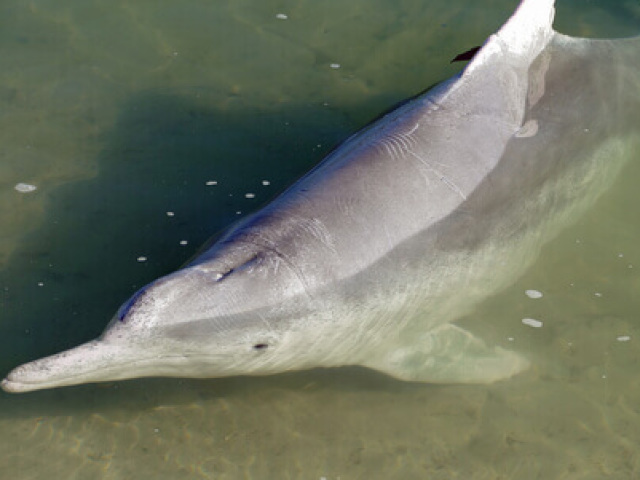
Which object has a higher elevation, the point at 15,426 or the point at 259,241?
the point at 259,241

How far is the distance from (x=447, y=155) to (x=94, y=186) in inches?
151

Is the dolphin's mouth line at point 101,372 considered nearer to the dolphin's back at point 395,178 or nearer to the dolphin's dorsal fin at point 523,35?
the dolphin's back at point 395,178

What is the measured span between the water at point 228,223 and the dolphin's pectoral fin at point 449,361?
12cm

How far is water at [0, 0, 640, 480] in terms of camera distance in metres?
6.35

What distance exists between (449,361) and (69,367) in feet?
10.6

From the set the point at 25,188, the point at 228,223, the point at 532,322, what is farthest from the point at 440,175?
the point at 25,188

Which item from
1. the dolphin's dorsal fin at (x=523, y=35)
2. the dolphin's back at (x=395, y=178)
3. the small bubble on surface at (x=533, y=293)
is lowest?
the small bubble on surface at (x=533, y=293)

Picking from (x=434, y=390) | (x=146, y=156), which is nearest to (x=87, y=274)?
(x=146, y=156)

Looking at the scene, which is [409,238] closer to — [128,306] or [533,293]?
[533,293]

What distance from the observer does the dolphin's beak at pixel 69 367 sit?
5.33m

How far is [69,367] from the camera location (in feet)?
17.7

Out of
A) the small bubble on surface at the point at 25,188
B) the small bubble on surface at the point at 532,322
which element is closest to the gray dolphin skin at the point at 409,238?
the small bubble on surface at the point at 532,322

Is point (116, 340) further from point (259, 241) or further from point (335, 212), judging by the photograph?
point (335, 212)

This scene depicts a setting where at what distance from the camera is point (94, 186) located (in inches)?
334
